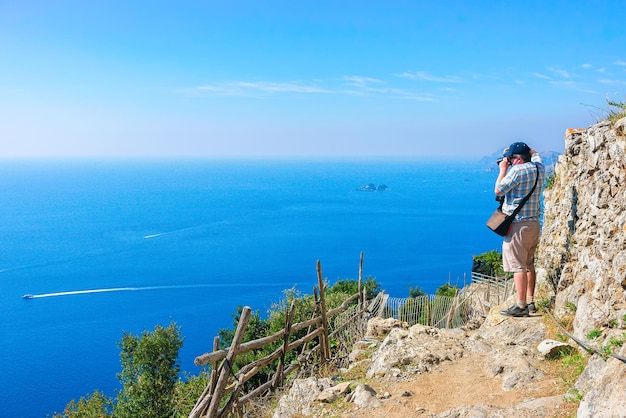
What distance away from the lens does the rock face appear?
3.34 metres

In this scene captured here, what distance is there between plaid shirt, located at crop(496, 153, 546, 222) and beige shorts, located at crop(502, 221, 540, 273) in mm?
76

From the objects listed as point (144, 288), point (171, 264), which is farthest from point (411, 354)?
point (171, 264)

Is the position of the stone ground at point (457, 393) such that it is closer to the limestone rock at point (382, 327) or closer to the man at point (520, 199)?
the man at point (520, 199)

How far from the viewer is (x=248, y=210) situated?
11800 centimetres

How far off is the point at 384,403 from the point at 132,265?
70786 mm

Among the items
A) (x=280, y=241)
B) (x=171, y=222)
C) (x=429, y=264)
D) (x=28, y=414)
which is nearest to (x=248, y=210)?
(x=171, y=222)

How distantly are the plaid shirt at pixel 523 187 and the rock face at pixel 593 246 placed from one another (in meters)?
0.52

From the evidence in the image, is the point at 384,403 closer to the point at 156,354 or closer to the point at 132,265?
the point at 156,354

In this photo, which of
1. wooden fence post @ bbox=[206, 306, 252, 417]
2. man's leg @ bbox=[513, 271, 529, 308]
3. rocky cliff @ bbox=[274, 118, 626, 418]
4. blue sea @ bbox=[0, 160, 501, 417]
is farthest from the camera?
blue sea @ bbox=[0, 160, 501, 417]

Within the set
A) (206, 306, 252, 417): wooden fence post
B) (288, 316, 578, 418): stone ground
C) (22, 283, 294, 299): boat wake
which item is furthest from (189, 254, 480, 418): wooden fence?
(22, 283, 294, 299): boat wake

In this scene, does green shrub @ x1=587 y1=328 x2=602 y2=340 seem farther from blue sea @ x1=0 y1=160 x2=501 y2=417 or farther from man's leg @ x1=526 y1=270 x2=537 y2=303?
blue sea @ x1=0 y1=160 x2=501 y2=417

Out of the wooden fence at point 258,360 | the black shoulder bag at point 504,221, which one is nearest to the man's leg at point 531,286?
the black shoulder bag at point 504,221

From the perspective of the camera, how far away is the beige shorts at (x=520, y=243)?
516 cm

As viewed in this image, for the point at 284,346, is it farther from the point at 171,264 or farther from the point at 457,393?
the point at 171,264
